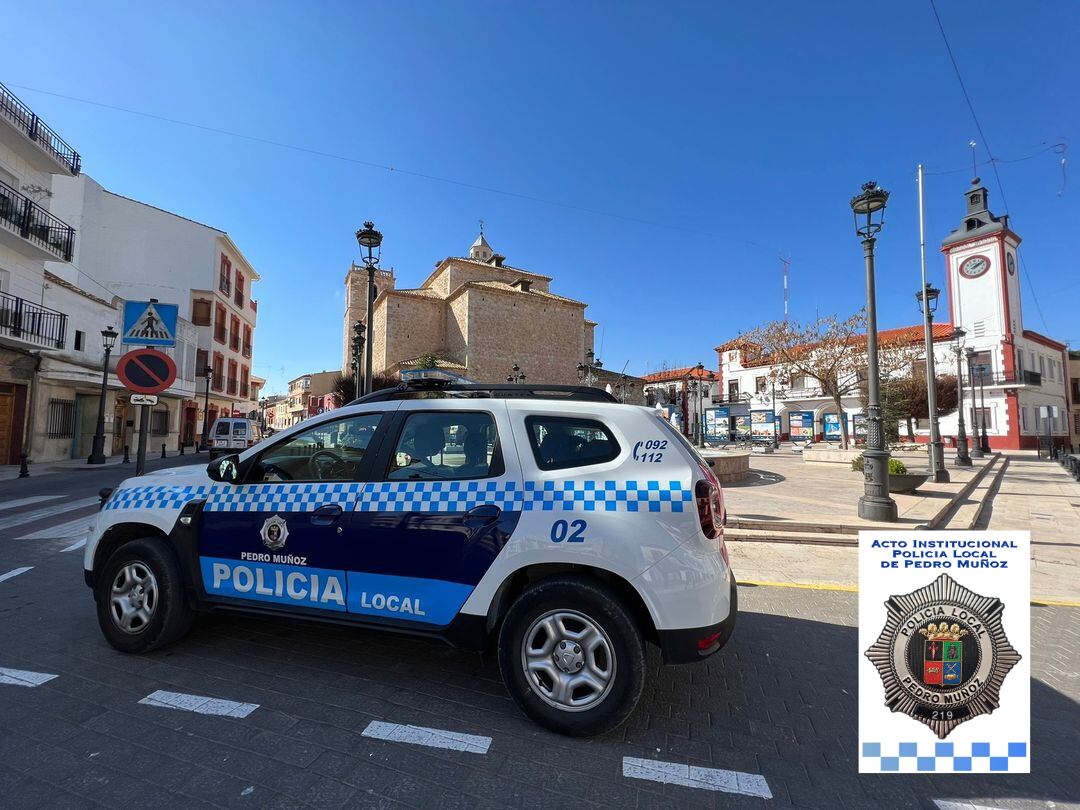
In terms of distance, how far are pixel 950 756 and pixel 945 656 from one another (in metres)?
0.44

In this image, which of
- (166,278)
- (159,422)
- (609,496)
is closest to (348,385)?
(159,422)

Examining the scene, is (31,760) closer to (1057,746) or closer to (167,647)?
(167,647)

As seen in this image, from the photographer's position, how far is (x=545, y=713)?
2525mm

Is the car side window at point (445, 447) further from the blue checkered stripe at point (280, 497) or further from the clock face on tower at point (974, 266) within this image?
the clock face on tower at point (974, 266)

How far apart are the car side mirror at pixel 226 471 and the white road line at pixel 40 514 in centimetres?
724

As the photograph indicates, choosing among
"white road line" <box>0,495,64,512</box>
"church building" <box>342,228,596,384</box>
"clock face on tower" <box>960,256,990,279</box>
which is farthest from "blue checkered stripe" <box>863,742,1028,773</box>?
"clock face on tower" <box>960,256,990,279</box>

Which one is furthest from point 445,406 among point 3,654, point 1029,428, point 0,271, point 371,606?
point 1029,428

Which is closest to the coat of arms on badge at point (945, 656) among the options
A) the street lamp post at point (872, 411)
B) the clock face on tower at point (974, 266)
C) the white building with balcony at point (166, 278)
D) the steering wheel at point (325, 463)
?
the steering wheel at point (325, 463)

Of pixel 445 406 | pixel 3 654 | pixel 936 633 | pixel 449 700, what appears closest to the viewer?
pixel 936 633

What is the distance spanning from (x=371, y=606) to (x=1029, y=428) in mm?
50225

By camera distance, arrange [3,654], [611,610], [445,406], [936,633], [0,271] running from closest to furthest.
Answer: [936,633]
[611,610]
[445,406]
[3,654]
[0,271]

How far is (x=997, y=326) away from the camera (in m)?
36.7

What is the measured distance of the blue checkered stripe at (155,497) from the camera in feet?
10.8

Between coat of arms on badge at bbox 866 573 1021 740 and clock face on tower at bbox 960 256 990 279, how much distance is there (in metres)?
48.2
